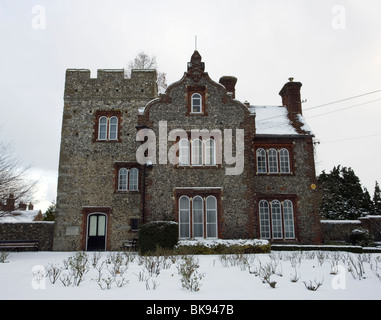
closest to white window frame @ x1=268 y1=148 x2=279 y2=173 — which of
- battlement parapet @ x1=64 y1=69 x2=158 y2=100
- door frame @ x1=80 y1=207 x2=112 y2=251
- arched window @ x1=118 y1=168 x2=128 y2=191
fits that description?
battlement parapet @ x1=64 y1=69 x2=158 y2=100

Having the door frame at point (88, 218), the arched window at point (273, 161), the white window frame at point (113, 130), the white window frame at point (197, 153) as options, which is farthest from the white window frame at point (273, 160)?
the door frame at point (88, 218)

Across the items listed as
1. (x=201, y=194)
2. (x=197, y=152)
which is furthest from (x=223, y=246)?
(x=197, y=152)

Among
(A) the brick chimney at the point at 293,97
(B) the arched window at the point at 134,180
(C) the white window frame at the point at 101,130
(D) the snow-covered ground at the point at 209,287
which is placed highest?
(A) the brick chimney at the point at 293,97

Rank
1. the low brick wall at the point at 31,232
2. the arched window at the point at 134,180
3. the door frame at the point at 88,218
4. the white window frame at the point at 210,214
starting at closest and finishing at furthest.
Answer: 1. the white window frame at the point at 210,214
2. the door frame at the point at 88,218
3. the low brick wall at the point at 31,232
4. the arched window at the point at 134,180

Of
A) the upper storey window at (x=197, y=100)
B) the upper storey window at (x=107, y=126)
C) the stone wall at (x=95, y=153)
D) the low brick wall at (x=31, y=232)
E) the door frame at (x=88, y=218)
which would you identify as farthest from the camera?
the upper storey window at (x=107, y=126)

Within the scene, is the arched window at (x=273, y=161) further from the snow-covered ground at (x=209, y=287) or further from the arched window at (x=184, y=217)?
the snow-covered ground at (x=209, y=287)

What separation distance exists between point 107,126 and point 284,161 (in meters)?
11.9

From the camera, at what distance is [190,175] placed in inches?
757

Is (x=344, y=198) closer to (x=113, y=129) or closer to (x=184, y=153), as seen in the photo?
(x=184, y=153)

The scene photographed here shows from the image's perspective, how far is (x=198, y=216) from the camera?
1886cm

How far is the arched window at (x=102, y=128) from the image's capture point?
23.1m

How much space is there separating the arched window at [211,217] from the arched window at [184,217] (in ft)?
3.45
